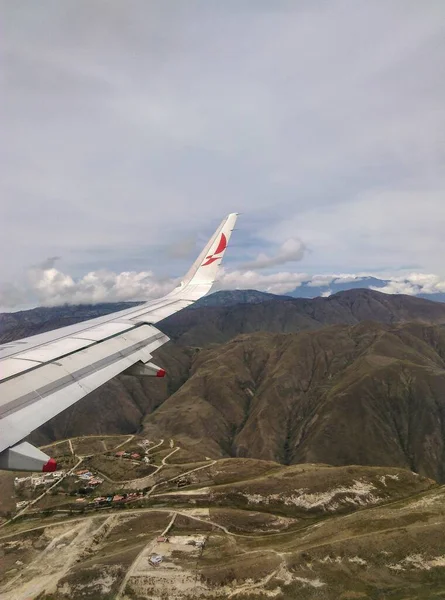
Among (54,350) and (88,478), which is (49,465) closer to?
(54,350)

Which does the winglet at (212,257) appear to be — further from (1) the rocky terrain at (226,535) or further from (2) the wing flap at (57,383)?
(1) the rocky terrain at (226,535)

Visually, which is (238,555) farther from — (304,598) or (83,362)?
(83,362)

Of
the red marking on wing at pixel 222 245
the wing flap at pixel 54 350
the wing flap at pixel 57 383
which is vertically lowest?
the wing flap at pixel 57 383

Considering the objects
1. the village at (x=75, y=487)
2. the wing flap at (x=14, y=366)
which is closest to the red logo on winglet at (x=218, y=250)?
the wing flap at (x=14, y=366)

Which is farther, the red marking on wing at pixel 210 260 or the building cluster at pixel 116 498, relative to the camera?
the building cluster at pixel 116 498

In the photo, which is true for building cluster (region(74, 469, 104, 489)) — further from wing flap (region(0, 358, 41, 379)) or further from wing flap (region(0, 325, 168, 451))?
wing flap (region(0, 358, 41, 379))

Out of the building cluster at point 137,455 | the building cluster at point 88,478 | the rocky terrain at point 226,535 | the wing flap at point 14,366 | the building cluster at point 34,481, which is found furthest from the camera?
the building cluster at point 137,455

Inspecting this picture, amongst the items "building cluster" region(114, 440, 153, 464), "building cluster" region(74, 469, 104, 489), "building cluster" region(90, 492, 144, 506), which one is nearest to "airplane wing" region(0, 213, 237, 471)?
"building cluster" region(90, 492, 144, 506)

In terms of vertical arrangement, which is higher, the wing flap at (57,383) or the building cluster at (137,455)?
the wing flap at (57,383)
